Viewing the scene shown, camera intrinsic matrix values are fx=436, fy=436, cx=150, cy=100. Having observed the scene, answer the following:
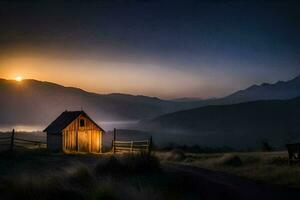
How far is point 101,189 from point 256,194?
6674mm

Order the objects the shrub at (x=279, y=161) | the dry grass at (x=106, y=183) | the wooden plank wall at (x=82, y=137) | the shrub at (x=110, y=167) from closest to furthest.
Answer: the dry grass at (x=106, y=183), the shrub at (x=110, y=167), the shrub at (x=279, y=161), the wooden plank wall at (x=82, y=137)

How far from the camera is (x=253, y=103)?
195375mm

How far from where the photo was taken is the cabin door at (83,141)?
167ft

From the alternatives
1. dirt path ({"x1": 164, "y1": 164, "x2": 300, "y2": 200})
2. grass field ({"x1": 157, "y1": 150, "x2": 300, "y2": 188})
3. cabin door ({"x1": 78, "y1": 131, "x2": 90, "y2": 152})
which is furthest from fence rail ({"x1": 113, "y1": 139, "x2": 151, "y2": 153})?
dirt path ({"x1": 164, "y1": 164, "x2": 300, "y2": 200})

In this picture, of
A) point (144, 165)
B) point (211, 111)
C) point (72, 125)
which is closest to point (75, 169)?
point (144, 165)

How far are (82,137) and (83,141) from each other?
0.50 m

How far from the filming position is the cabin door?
167 ft

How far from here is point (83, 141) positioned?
5131cm

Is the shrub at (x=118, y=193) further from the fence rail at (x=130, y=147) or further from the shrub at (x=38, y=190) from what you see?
the fence rail at (x=130, y=147)

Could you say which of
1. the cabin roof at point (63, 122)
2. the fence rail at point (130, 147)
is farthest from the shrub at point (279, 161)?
the cabin roof at point (63, 122)

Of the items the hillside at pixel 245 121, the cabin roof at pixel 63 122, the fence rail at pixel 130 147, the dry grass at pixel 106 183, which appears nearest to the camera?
the dry grass at pixel 106 183

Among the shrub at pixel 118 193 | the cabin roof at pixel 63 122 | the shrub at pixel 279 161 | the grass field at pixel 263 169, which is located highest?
the cabin roof at pixel 63 122

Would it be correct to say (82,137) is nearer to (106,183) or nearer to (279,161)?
(279,161)

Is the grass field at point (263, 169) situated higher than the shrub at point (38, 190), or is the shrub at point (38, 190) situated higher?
the shrub at point (38, 190)
